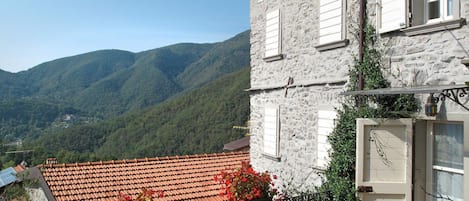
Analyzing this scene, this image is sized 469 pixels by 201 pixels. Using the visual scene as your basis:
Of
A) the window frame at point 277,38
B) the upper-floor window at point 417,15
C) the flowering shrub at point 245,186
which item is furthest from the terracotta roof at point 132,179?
the upper-floor window at point 417,15

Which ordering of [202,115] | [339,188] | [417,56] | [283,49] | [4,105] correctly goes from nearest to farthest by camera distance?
[417,56]
[339,188]
[283,49]
[202,115]
[4,105]

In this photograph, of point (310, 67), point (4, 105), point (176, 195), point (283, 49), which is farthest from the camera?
point (4, 105)

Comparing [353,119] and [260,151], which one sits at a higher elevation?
[353,119]

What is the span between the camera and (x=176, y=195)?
35.5 ft

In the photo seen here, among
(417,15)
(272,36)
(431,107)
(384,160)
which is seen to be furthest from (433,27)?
(272,36)

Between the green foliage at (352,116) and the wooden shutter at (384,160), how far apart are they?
29 centimetres

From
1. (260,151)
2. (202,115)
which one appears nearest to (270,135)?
(260,151)

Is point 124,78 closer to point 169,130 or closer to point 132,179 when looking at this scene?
point 169,130

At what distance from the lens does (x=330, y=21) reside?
812cm

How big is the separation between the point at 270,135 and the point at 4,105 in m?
85.8

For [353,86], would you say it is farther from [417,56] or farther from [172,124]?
[172,124]

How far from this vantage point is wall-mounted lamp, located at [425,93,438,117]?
18.2ft

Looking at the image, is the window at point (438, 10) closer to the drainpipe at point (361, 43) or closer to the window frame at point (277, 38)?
the drainpipe at point (361, 43)

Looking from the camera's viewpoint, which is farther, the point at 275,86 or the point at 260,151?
the point at 260,151
